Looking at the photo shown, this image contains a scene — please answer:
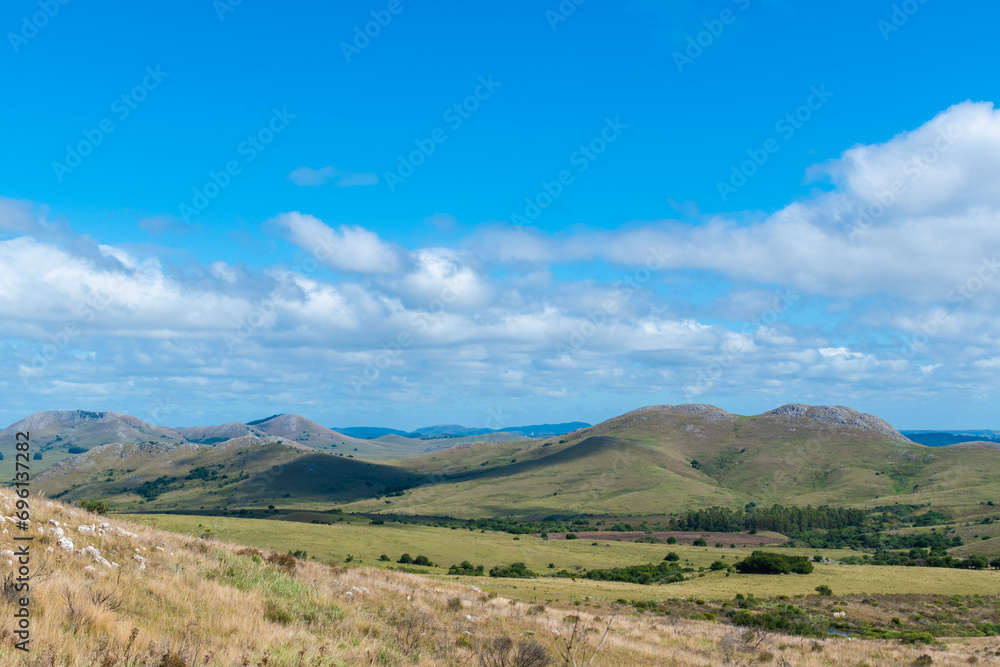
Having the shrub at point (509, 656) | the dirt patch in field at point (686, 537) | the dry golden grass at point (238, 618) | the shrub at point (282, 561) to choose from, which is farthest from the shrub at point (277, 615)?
the dirt patch in field at point (686, 537)

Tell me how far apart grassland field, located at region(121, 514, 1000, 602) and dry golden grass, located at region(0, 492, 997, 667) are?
2092 cm

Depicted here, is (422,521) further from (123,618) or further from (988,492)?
(988,492)

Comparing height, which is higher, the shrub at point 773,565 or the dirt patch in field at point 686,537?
the shrub at point 773,565

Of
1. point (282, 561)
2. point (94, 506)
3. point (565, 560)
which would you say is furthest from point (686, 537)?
point (94, 506)

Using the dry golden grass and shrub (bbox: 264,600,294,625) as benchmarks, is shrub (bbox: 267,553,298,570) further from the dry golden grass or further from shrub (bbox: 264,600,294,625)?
shrub (bbox: 264,600,294,625)

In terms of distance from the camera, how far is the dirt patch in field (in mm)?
128000

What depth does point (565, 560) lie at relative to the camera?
289ft

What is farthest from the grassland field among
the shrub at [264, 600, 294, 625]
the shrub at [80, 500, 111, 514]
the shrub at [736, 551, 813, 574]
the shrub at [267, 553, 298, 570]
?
the shrub at [264, 600, 294, 625]

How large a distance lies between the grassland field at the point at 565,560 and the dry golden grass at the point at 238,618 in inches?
824

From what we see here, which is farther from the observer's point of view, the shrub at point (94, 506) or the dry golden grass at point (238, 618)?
the shrub at point (94, 506)

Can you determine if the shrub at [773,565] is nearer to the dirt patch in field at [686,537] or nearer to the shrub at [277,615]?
the dirt patch in field at [686,537]

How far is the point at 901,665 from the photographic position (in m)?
25.7

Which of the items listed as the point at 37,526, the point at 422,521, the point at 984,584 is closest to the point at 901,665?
the point at 37,526

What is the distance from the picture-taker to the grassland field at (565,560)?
53.6 meters
